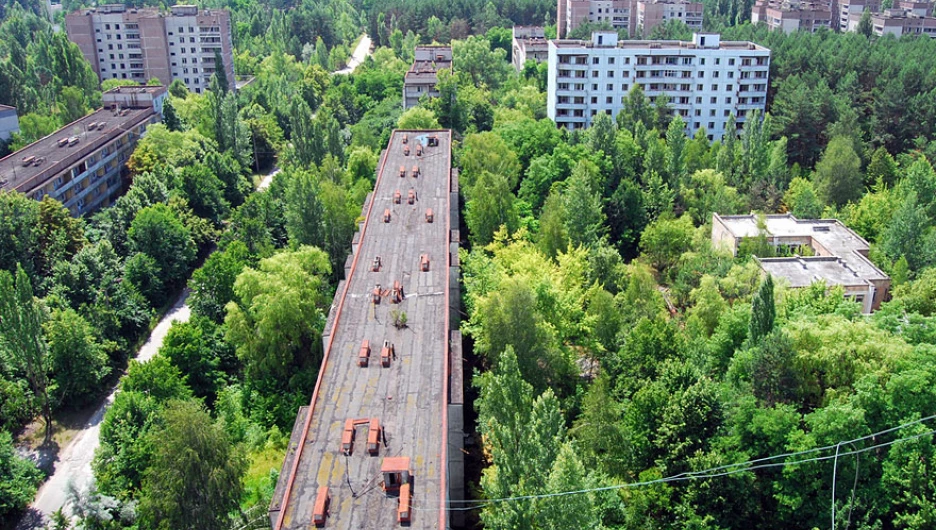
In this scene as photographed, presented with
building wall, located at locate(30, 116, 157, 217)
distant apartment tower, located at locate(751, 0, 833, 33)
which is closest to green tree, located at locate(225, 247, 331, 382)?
building wall, located at locate(30, 116, 157, 217)

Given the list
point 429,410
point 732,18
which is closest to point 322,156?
point 429,410

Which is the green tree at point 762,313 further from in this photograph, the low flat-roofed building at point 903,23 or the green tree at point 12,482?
the low flat-roofed building at point 903,23

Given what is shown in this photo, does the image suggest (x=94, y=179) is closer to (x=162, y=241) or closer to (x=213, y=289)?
(x=162, y=241)

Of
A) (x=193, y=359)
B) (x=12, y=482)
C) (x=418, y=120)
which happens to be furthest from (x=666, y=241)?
(x=12, y=482)


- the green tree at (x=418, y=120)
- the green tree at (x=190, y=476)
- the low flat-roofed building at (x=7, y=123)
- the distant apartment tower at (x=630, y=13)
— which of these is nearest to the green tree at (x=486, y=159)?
the green tree at (x=418, y=120)

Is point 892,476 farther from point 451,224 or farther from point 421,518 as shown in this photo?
point 451,224

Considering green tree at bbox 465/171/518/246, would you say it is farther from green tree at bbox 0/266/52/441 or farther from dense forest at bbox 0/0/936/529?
green tree at bbox 0/266/52/441
